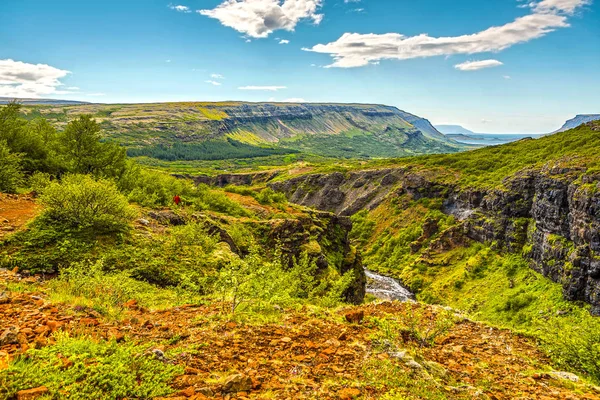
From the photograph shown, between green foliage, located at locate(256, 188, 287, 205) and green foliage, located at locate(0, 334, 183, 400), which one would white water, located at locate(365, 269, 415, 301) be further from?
green foliage, located at locate(0, 334, 183, 400)

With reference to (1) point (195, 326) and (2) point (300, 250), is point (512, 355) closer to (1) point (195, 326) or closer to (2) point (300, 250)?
(1) point (195, 326)

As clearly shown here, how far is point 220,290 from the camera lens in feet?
42.7

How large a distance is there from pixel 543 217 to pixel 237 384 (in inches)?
2630

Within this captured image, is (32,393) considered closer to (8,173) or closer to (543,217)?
(8,173)

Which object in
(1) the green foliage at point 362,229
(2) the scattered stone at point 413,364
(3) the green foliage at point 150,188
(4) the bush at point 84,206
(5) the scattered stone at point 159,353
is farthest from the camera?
(1) the green foliage at point 362,229

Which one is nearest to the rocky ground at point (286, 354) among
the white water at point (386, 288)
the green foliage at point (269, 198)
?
the green foliage at point (269, 198)

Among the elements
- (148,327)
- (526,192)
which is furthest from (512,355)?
(526,192)

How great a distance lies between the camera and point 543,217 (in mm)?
57375

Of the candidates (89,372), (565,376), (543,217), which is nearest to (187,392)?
(89,372)

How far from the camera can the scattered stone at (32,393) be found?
5133 mm

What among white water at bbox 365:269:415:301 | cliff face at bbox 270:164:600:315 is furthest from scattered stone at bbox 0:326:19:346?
Result: white water at bbox 365:269:415:301

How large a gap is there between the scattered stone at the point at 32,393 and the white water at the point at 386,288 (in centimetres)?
6111

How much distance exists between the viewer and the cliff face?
4528 centimetres

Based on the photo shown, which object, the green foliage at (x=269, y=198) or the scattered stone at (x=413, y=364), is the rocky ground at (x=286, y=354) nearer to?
the scattered stone at (x=413, y=364)
